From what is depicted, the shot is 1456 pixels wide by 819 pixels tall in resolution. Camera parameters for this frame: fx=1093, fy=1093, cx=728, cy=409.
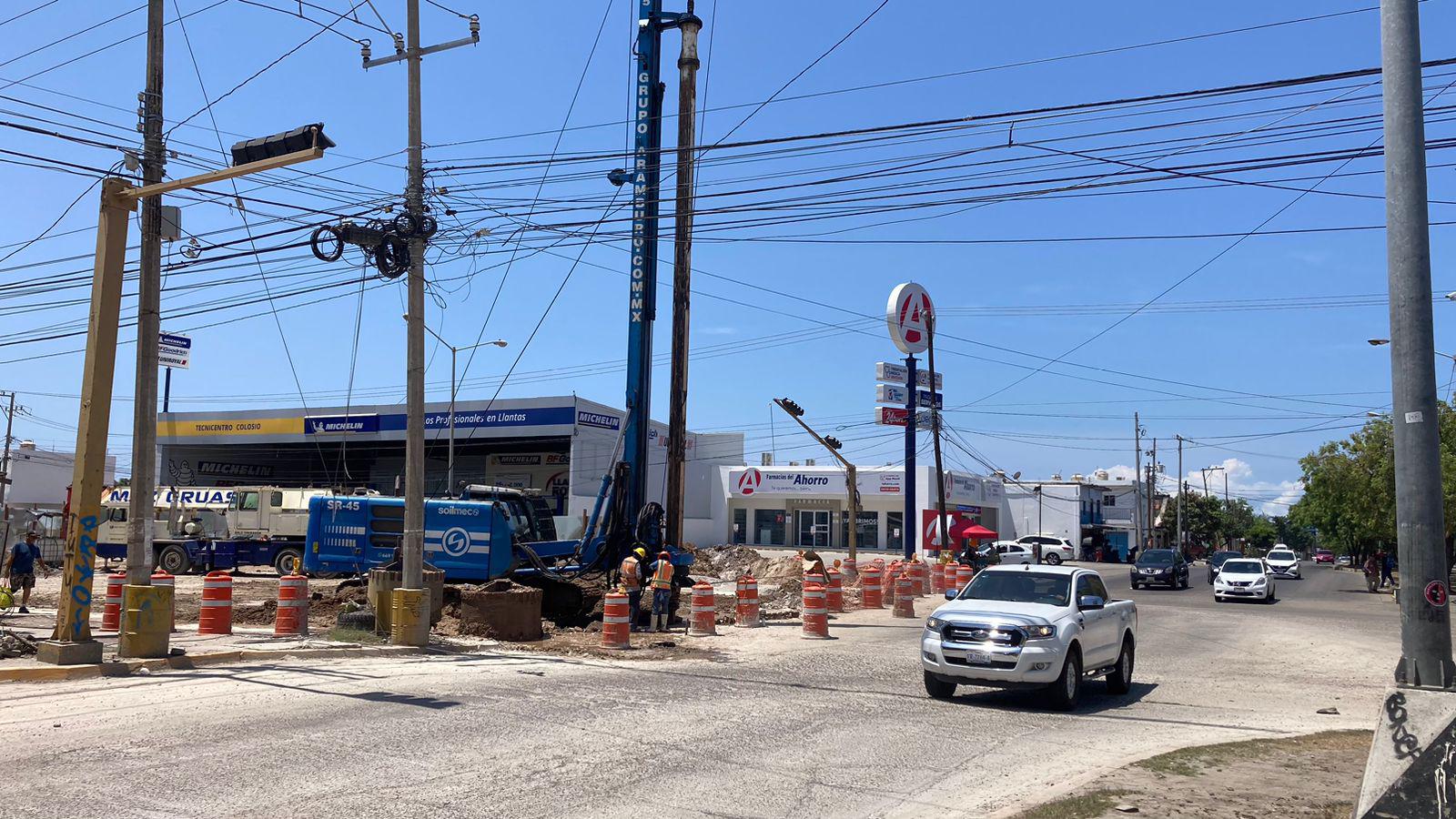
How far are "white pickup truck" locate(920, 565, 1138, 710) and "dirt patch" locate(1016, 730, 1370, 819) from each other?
238cm

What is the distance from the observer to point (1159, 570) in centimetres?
4162

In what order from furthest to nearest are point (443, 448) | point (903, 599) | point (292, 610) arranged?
point (443, 448), point (903, 599), point (292, 610)

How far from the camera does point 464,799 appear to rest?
24.4ft

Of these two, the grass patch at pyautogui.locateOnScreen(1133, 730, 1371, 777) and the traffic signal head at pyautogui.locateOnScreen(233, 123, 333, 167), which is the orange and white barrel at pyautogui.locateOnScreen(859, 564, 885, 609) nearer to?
the grass patch at pyautogui.locateOnScreen(1133, 730, 1371, 777)

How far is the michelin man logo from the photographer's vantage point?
81.1ft

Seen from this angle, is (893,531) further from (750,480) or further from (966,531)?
(966,531)

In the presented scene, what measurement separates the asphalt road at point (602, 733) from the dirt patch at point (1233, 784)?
45 centimetres

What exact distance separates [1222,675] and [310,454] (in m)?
60.0

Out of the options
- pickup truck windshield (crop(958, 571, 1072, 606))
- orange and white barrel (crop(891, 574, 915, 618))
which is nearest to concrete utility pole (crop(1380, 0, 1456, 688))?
pickup truck windshield (crop(958, 571, 1072, 606))

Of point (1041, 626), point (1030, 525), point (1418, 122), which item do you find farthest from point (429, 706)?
point (1030, 525)

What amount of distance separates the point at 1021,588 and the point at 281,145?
1066cm

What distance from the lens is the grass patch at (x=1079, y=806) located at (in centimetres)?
720

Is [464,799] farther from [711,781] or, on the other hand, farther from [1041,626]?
[1041,626]

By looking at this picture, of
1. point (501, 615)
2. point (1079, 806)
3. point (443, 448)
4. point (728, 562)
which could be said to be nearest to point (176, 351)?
point (443, 448)
